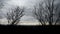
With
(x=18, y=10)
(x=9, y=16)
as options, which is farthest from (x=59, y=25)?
(x=9, y=16)

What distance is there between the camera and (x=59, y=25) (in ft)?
142

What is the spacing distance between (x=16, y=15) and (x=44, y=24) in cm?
1198

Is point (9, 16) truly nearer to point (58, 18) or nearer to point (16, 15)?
point (16, 15)

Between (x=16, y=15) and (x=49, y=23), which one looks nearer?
(x=49, y=23)

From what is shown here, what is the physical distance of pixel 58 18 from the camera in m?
38.9
